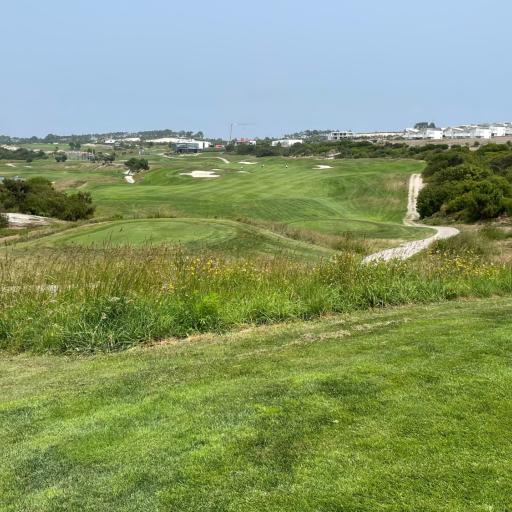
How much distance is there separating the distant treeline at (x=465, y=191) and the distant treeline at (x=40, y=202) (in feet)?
105

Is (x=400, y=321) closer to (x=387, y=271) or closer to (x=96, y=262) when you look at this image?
(x=387, y=271)

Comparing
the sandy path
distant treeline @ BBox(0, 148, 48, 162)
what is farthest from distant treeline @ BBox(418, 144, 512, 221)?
distant treeline @ BBox(0, 148, 48, 162)

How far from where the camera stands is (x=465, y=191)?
55.2 m

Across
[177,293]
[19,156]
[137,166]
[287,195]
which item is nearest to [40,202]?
[287,195]

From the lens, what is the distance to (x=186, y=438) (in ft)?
12.4

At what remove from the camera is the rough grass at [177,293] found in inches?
267

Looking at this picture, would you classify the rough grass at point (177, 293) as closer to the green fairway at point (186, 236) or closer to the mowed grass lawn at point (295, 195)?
the green fairway at point (186, 236)

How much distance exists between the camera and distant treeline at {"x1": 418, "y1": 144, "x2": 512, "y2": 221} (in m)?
48.7

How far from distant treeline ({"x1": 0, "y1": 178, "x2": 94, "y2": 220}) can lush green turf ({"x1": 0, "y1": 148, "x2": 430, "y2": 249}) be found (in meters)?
3.12

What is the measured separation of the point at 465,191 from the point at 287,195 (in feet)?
63.6

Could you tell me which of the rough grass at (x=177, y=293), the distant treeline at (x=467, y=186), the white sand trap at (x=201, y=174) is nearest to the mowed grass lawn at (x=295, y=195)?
the white sand trap at (x=201, y=174)

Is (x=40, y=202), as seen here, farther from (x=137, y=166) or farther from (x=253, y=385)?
(x=137, y=166)

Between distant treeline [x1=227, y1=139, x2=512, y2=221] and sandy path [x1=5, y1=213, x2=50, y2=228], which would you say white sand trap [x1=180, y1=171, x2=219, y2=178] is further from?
sandy path [x1=5, y1=213, x2=50, y2=228]

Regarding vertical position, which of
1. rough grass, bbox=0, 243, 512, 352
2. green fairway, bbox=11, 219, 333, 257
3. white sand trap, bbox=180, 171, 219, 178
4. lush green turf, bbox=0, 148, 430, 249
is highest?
rough grass, bbox=0, 243, 512, 352
